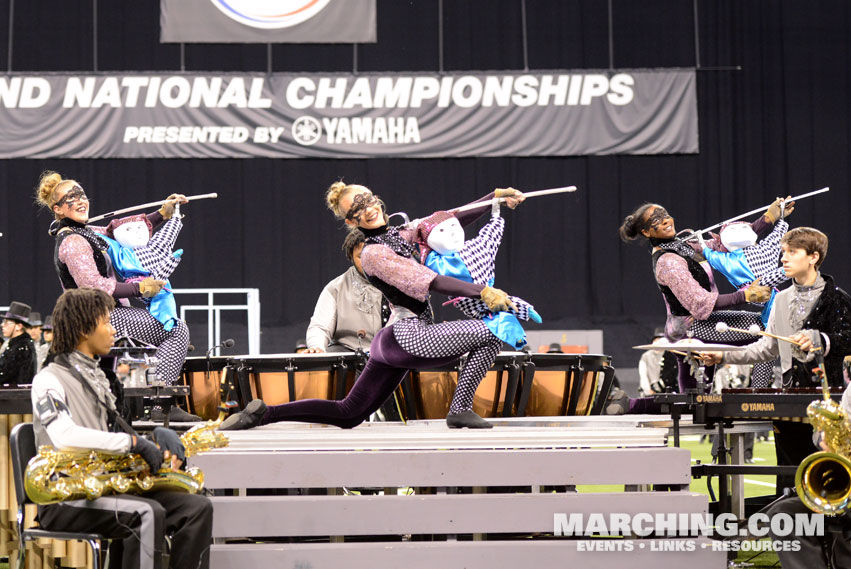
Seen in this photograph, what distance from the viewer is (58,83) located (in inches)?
486

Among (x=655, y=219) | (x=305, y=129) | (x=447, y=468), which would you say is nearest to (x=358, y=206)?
(x=447, y=468)

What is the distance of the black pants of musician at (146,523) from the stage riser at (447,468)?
0.51m

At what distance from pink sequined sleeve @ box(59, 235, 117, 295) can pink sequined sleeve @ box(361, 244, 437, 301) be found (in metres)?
1.56

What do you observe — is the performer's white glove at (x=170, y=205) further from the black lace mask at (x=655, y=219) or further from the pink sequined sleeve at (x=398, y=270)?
the black lace mask at (x=655, y=219)

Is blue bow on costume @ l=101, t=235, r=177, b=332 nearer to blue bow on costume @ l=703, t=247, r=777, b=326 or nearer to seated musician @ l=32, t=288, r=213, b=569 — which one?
seated musician @ l=32, t=288, r=213, b=569

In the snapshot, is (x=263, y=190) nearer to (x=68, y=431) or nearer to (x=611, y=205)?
(x=611, y=205)

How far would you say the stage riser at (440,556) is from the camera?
3.91m

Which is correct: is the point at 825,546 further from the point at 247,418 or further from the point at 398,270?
the point at 247,418

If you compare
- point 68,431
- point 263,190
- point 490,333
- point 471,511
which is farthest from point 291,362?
point 263,190

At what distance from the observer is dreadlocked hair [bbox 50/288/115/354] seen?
3547mm

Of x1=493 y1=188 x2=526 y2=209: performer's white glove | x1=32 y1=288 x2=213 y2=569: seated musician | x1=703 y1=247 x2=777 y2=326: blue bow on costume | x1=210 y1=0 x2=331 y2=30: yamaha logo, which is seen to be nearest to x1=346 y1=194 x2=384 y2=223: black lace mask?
x1=493 y1=188 x2=526 y2=209: performer's white glove

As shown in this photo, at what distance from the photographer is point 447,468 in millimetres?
4066

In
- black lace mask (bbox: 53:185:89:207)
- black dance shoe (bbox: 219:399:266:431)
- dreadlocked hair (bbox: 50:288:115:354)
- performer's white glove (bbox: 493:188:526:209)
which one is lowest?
black dance shoe (bbox: 219:399:266:431)

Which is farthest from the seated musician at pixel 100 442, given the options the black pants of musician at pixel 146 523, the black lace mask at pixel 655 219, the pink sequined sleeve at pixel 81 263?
the black lace mask at pixel 655 219
